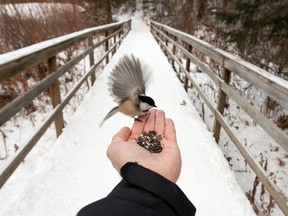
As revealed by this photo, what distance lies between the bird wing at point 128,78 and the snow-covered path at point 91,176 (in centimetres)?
29

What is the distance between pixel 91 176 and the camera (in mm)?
2475

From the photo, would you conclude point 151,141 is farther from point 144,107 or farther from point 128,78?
point 128,78

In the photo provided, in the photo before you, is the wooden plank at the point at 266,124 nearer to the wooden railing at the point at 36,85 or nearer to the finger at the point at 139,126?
the finger at the point at 139,126

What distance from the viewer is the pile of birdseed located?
147 centimetres

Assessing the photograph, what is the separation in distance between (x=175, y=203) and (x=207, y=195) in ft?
4.54

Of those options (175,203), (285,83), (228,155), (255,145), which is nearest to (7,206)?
(175,203)

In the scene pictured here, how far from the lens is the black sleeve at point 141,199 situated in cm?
84

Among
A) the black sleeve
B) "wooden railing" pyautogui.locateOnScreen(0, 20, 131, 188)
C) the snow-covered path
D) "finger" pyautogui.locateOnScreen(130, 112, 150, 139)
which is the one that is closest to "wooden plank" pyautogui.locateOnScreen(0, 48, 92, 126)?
"wooden railing" pyautogui.locateOnScreen(0, 20, 131, 188)

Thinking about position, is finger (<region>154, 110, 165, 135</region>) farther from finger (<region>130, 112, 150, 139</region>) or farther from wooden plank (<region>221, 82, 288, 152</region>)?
wooden plank (<region>221, 82, 288, 152</region>)

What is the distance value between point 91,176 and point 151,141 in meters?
1.13

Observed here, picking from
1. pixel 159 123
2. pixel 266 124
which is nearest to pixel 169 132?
pixel 159 123

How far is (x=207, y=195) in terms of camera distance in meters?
2.26

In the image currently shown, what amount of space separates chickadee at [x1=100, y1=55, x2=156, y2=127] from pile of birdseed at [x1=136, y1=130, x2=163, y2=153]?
23cm

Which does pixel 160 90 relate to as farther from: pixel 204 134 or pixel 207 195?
pixel 207 195
